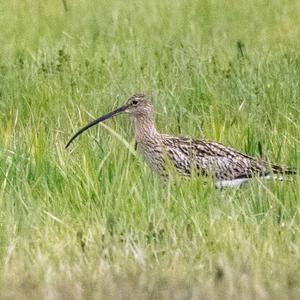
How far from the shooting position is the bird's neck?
25.5 feet

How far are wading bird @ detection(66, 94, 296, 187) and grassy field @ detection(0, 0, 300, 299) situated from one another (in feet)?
0.64

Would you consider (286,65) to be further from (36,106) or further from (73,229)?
(73,229)

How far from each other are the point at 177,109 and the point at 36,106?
1044mm

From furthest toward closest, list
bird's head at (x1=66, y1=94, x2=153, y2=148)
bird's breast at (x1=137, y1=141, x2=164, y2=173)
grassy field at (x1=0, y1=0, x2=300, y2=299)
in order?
bird's head at (x1=66, y1=94, x2=153, y2=148), bird's breast at (x1=137, y1=141, x2=164, y2=173), grassy field at (x1=0, y1=0, x2=300, y2=299)

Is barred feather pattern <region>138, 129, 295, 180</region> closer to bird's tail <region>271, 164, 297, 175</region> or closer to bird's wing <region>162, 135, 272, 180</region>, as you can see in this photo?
bird's wing <region>162, 135, 272, 180</region>

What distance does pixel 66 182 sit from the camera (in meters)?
6.24

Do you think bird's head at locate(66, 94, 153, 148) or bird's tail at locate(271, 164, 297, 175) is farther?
bird's head at locate(66, 94, 153, 148)

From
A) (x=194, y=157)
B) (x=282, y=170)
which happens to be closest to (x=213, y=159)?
(x=194, y=157)

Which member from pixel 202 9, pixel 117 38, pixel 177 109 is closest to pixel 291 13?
pixel 202 9

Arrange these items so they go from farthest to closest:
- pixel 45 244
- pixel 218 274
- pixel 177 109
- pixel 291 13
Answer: pixel 291 13, pixel 177 109, pixel 45 244, pixel 218 274

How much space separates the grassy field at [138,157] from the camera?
480cm

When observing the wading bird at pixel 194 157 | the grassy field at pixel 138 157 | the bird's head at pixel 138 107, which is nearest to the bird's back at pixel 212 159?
the wading bird at pixel 194 157

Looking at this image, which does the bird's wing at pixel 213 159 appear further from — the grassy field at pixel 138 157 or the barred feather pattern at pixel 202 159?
the grassy field at pixel 138 157

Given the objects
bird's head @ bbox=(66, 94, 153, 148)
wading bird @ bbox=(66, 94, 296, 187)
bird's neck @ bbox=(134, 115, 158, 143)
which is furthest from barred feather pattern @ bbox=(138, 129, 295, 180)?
bird's head @ bbox=(66, 94, 153, 148)
